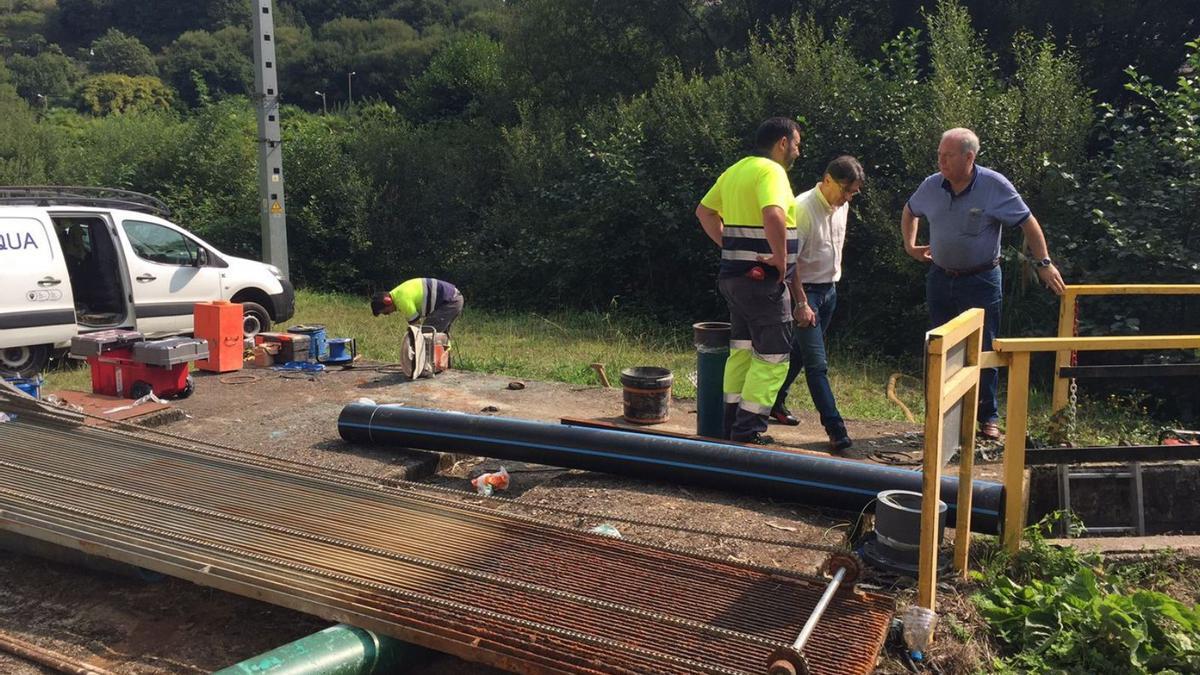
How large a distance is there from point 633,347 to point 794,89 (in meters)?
5.16

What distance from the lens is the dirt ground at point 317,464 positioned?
11.9 ft

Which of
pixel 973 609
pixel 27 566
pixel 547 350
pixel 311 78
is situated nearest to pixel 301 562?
pixel 27 566

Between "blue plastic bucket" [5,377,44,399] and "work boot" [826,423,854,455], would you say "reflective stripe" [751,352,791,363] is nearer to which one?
"work boot" [826,423,854,455]

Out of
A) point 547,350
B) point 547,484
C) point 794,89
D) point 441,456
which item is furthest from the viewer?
point 794,89

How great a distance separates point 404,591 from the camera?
3602 mm

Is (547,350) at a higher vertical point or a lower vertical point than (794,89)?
lower

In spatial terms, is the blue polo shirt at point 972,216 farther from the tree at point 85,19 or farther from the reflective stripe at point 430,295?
the tree at point 85,19

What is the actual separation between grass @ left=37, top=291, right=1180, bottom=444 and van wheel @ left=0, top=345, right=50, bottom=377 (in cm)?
16

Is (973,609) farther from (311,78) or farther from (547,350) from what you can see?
(311,78)

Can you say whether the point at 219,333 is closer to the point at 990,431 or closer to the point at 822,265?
the point at 822,265

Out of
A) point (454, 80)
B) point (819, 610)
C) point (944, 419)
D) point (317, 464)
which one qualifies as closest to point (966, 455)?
point (944, 419)

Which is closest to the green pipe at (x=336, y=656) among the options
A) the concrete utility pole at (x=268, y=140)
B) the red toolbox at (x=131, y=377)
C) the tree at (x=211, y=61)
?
the red toolbox at (x=131, y=377)

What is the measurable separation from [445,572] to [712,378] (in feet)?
9.28

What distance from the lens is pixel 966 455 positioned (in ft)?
12.8
